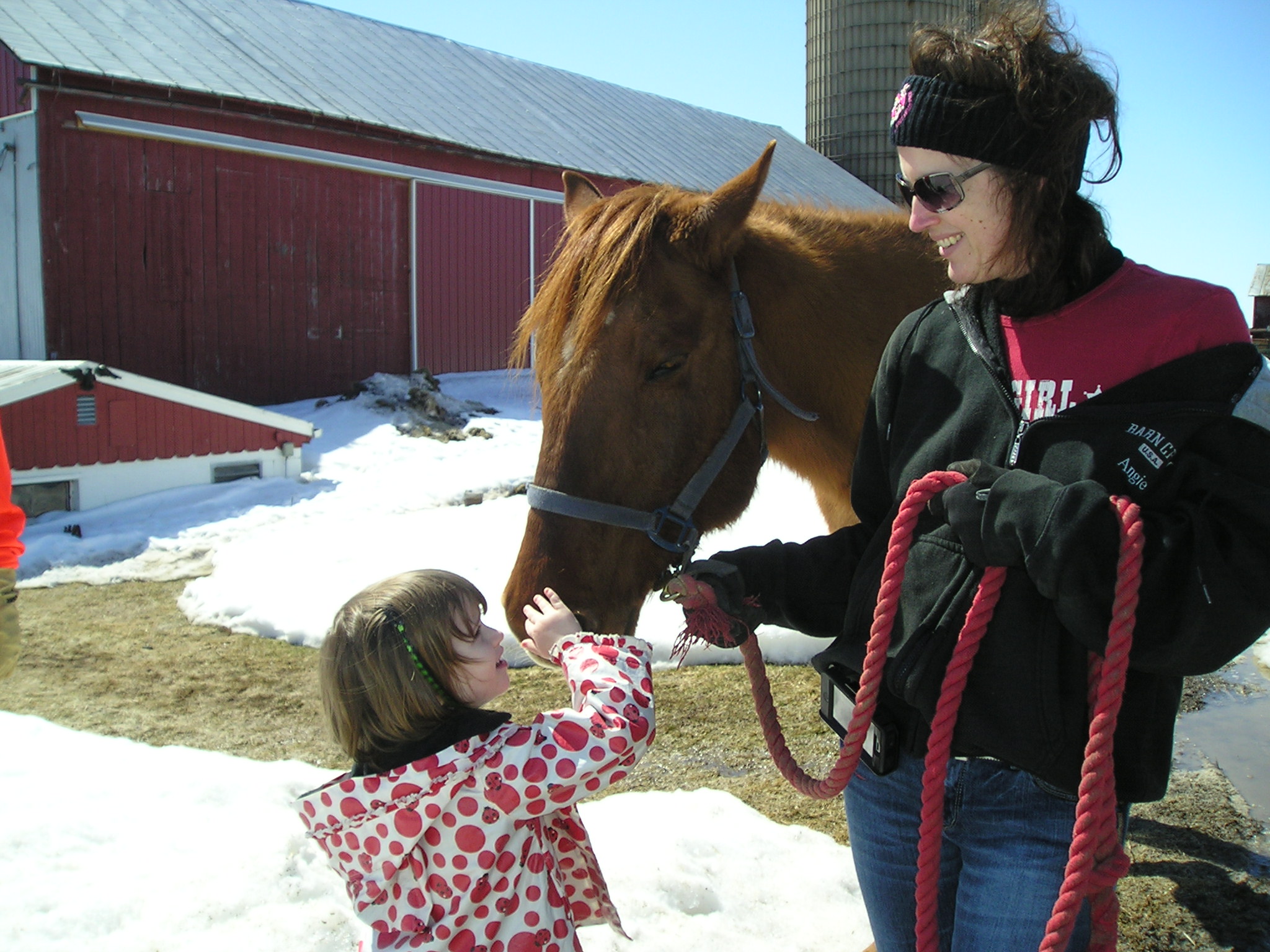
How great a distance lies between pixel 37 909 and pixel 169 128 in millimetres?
10234

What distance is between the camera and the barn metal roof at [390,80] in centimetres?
1026

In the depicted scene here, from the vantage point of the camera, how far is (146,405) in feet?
25.2

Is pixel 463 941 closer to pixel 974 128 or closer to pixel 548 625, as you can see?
pixel 548 625

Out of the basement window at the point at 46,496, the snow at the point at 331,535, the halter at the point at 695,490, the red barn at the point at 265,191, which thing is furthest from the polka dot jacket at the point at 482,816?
the red barn at the point at 265,191

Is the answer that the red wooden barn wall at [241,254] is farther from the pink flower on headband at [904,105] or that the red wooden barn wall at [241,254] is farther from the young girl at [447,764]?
the pink flower on headband at [904,105]

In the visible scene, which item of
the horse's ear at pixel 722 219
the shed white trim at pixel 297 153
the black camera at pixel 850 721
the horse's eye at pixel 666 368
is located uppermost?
the shed white trim at pixel 297 153

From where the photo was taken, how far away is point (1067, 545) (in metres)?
1.06

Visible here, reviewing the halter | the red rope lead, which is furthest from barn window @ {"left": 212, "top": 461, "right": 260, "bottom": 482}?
the red rope lead

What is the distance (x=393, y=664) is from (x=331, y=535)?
5.55m

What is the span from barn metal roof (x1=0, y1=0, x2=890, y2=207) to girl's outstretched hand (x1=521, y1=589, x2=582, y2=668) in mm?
6484

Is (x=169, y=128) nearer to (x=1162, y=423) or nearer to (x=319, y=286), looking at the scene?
(x=319, y=286)

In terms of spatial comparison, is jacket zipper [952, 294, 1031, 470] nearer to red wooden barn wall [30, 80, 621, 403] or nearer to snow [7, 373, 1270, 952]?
snow [7, 373, 1270, 952]

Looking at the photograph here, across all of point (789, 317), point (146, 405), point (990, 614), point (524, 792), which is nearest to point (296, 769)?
point (524, 792)

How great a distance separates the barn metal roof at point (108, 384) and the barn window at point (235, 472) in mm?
424
